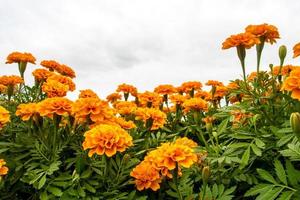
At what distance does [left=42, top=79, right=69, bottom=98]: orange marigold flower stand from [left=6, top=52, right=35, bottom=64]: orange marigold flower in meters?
0.72

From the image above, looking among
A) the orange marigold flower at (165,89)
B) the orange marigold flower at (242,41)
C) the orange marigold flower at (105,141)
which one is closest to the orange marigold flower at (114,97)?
the orange marigold flower at (165,89)

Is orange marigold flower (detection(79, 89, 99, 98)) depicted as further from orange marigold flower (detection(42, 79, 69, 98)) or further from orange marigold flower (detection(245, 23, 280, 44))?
orange marigold flower (detection(245, 23, 280, 44))

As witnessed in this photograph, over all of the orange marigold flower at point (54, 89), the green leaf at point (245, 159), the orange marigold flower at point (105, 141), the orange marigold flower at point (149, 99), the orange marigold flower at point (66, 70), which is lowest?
the green leaf at point (245, 159)

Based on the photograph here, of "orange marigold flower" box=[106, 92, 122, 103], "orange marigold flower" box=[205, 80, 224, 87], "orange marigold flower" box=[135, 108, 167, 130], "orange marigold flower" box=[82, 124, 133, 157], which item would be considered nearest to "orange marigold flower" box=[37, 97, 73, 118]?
"orange marigold flower" box=[82, 124, 133, 157]

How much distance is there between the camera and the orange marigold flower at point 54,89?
8.97ft

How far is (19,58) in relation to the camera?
340cm

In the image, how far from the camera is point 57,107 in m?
2.30

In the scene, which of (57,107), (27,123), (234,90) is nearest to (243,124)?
(234,90)

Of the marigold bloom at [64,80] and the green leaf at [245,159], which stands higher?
the marigold bloom at [64,80]

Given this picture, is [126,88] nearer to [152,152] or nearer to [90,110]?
[90,110]

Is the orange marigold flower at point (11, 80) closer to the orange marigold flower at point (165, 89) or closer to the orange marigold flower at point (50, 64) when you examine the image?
the orange marigold flower at point (50, 64)

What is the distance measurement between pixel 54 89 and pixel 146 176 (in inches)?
35.7

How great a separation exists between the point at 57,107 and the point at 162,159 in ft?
2.16

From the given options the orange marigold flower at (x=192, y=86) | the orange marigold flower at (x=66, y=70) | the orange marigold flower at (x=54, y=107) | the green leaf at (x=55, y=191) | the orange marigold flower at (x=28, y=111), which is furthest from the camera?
the orange marigold flower at (x=192, y=86)
